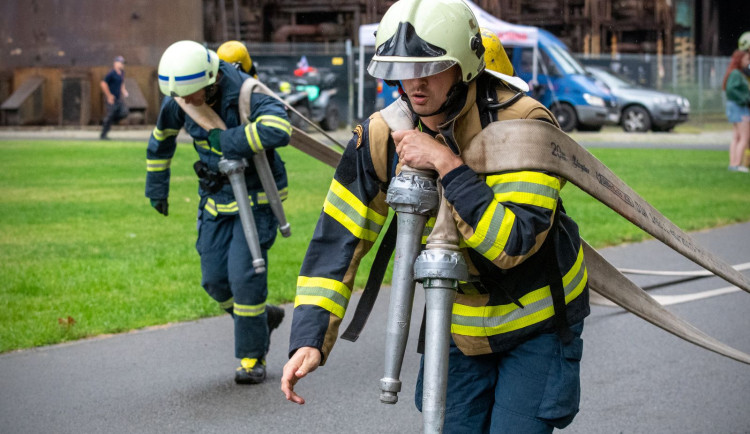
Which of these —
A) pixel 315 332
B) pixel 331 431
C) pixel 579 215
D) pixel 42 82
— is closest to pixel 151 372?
pixel 331 431

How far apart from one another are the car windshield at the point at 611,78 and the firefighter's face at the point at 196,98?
22.9 metres

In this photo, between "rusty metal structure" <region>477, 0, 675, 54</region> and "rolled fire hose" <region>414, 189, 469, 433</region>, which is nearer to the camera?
"rolled fire hose" <region>414, 189, 469, 433</region>

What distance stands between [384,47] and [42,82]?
85.3ft

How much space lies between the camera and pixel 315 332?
10.1ft

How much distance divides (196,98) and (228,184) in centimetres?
52

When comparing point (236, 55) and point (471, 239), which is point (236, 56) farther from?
point (471, 239)

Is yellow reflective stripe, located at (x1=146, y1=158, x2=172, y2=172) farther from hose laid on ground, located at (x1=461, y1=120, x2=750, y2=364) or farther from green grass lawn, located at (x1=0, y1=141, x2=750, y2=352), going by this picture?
hose laid on ground, located at (x1=461, y1=120, x2=750, y2=364)

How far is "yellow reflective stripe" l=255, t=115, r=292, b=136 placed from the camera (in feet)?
19.8

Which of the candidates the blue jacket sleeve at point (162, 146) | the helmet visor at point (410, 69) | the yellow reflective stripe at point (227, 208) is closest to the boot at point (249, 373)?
the yellow reflective stripe at point (227, 208)

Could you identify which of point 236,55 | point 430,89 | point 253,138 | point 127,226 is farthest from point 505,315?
point 127,226

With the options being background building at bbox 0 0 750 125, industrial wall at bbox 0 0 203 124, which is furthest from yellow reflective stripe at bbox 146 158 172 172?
industrial wall at bbox 0 0 203 124

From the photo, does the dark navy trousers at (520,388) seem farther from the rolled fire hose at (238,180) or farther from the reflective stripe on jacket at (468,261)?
the rolled fire hose at (238,180)

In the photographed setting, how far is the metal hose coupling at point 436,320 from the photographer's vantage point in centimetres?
284

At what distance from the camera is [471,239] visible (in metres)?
2.87
